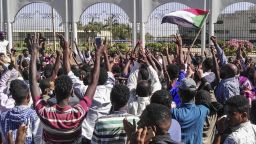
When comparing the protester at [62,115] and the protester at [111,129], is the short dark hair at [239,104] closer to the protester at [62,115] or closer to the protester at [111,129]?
the protester at [111,129]

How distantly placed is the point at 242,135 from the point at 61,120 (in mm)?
1605

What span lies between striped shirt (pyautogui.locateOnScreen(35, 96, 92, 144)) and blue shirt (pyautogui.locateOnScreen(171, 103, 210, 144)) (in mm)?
1026

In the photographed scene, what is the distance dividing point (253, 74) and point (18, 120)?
5299mm

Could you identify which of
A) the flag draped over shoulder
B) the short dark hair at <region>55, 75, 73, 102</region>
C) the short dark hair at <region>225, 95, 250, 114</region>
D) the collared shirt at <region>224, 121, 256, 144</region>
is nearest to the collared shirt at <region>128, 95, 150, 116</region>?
the short dark hair at <region>55, 75, 73, 102</region>

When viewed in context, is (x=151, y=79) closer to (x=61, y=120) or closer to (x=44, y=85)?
(x=44, y=85)

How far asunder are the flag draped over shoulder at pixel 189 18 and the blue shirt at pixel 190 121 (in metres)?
6.93

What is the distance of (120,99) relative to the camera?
439 cm

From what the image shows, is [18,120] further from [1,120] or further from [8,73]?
[8,73]

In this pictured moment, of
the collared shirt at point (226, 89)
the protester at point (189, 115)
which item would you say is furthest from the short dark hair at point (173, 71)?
the protester at point (189, 115)

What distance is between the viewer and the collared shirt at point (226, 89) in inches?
253

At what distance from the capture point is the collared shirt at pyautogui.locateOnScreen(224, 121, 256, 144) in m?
3.65

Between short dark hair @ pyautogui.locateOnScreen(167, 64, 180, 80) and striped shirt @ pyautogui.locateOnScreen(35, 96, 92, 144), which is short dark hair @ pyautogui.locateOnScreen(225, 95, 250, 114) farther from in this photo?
short dark hair @ pyautogui.locateOnScreen(167, 64, 180, 80)

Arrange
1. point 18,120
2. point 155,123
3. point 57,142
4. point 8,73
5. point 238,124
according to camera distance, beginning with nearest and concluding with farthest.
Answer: point 155,123, point 238,124, point 57,142, point 18,120, point 8,73

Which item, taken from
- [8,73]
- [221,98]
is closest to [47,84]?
[8,73]
